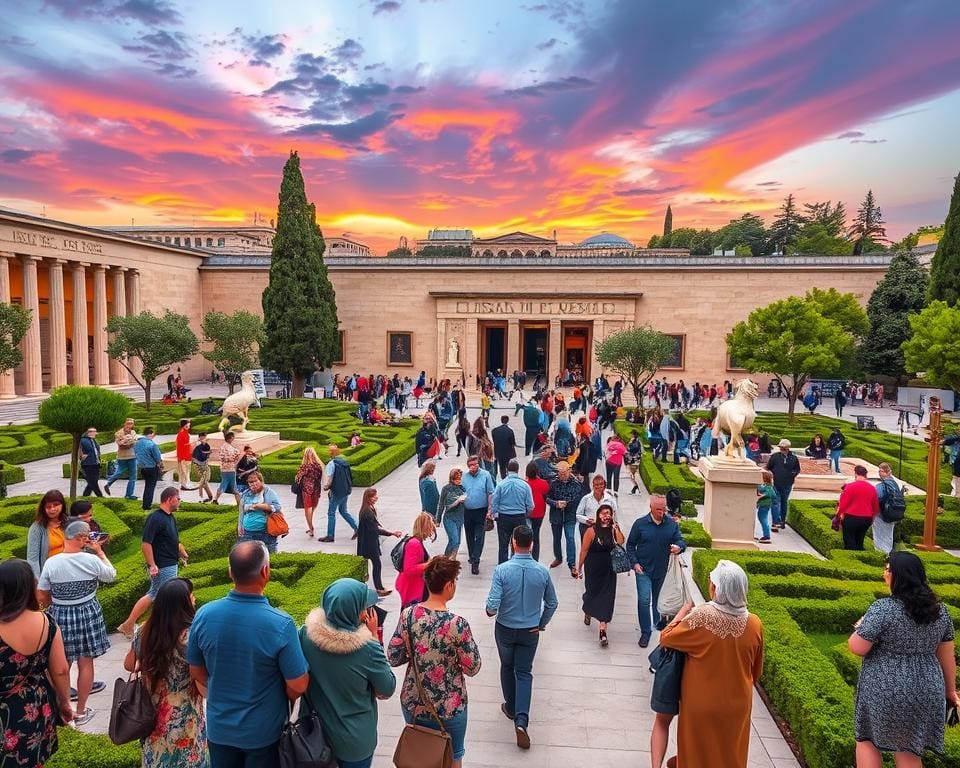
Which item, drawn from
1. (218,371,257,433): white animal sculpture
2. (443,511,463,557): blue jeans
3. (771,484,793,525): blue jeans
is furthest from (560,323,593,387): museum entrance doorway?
(443,511,463,557): blue jeans

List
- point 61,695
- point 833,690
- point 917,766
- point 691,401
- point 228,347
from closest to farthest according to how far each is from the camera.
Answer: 1. point 61,695
2. point 917,766
3. point 833,690
4. point 228,347
5. point 691,401

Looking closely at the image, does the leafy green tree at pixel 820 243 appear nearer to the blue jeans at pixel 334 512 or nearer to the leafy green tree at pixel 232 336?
the leafy green tree at pixel 232 336

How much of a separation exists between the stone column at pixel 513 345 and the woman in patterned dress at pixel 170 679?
112 feet

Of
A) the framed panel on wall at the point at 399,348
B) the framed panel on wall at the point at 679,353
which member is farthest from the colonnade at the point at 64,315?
the framed panel on wall at the point at 679,353

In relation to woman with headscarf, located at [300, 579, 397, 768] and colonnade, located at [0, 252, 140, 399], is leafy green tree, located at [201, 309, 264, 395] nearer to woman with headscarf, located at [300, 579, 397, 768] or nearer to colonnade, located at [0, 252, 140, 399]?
colonnade, located at [0, 252, 140, 399]

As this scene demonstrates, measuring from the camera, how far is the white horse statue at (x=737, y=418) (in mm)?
10391

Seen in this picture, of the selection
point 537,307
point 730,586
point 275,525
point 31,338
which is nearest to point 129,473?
point 275,525

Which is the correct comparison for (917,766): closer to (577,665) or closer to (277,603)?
(577,665)

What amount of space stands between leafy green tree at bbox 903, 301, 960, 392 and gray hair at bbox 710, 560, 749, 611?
17.2 metres

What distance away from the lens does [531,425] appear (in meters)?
16.2

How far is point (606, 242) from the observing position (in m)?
96.6

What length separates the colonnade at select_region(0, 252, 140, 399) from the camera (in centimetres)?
2723

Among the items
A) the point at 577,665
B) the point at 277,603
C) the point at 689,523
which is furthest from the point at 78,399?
the point at 689,523

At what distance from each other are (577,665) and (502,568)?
6.44 ft
